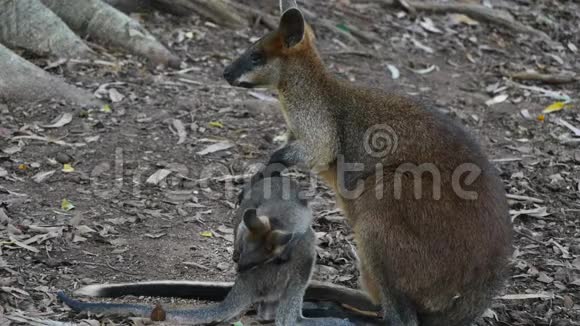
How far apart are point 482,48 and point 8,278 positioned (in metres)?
7.15

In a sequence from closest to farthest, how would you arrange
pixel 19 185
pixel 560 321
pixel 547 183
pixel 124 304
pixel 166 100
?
pixel 124 304 < pixel 560 321 < pixel 19 185 < pixel 547 183 < pixel 166 100

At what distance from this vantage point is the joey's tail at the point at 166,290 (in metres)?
5.29

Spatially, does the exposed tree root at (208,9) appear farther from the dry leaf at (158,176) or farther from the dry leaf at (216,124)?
the dry leaf at (158,176)

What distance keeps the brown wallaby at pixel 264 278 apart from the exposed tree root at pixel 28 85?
3017 millimetres

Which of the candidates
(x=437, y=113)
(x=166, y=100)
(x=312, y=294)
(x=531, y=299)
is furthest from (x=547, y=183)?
(x=166, y=100)

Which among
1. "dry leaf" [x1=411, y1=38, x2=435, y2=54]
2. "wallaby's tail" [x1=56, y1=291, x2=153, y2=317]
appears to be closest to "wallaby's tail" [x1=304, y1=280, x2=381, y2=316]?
"wallaby's tail" [x1=56, y1=291, x2=153, y2=317]

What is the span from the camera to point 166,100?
27.1ft

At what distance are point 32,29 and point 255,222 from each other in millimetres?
4420

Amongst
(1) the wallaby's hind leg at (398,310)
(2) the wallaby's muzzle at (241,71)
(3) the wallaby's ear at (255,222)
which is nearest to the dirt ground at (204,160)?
(3) the wallaby's ear at (255,222)

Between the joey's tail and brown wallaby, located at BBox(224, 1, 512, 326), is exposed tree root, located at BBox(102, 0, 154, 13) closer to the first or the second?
brown wallaby, located at BBox(224, 1, 512, 326)

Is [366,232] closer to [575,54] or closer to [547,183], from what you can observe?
[547,183]

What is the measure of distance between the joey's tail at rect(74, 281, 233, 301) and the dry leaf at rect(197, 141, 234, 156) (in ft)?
7.39

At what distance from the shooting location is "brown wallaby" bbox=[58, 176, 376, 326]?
5062 mm

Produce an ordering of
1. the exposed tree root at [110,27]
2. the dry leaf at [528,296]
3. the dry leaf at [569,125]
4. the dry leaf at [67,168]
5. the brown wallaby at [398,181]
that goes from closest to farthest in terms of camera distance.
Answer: the brown wallaby at [398,181], the dry leaf at [528,296], the dry leaf at [67,168], the dry leaf at [569,125], the exposed tree root at [110,27]
